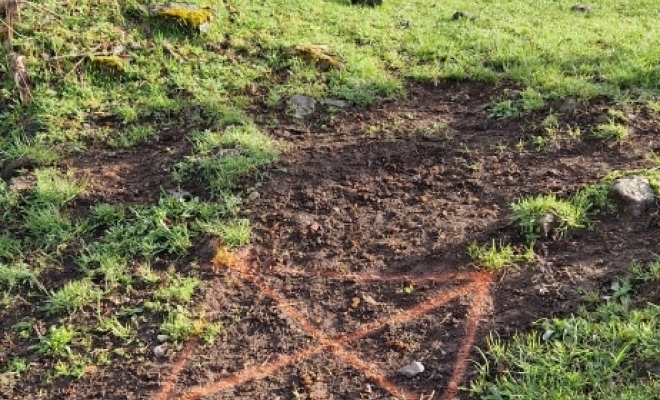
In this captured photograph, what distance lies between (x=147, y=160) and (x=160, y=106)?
0.66 metres

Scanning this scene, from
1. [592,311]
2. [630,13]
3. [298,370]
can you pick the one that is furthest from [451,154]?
[630,13]

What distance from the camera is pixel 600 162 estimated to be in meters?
3.76

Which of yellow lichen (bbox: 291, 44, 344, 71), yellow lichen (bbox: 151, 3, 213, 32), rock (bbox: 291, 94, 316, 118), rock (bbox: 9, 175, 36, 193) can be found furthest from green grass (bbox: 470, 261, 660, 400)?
yellow lichen (bbox: 151, 3, 213, 32)

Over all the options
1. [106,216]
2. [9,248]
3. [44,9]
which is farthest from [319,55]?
[9,248]

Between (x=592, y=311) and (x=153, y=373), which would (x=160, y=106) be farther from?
(x=592, y=311)

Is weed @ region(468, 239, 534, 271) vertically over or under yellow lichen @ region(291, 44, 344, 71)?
under

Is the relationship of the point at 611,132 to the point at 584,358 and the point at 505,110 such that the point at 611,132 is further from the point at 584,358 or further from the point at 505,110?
the point at 584,358

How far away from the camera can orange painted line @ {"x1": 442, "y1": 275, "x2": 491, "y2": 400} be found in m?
2.58

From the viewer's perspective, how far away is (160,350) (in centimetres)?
293

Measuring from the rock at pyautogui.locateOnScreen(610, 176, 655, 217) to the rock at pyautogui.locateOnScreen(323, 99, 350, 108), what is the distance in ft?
6.97

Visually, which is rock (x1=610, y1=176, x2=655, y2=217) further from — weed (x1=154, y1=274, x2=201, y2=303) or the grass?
weed (x1=154, y1=274, x2=201, y2=303)

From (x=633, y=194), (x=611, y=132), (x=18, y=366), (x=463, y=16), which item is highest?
(x=463, y=16)

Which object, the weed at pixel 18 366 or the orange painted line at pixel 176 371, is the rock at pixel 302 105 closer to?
the orange painted line at pixel 176 371

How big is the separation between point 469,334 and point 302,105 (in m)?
2.56
